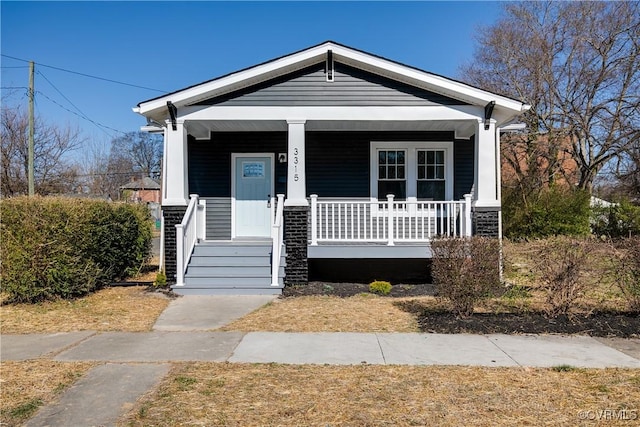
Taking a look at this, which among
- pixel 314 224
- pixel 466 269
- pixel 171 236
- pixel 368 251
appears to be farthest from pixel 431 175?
pixel 171 236

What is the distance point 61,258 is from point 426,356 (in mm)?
6636

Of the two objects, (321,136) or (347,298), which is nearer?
(347,298)

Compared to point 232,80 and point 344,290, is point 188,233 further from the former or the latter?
point 344,290

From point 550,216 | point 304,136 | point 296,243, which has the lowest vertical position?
point 296,243

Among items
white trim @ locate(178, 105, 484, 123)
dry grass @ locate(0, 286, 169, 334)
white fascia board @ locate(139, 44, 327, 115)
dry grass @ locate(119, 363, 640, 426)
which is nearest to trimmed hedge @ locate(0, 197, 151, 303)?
dry grass @ locate(0, 286, 169, 334)

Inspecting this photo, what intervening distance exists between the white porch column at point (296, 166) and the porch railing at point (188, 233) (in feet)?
7.02

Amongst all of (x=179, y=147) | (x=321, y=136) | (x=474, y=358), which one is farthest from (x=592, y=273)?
(x=179, y=147)

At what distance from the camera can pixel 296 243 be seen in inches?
388

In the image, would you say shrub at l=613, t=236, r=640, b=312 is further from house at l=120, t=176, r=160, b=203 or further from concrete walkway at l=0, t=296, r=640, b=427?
house at l=120, t=176, r=160, b=203

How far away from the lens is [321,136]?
11789 millimetres

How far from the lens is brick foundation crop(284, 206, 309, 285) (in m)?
9.82

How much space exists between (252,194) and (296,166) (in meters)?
2.50

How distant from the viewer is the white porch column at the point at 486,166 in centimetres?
992

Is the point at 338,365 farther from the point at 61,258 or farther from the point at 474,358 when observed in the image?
the point at 61,258
